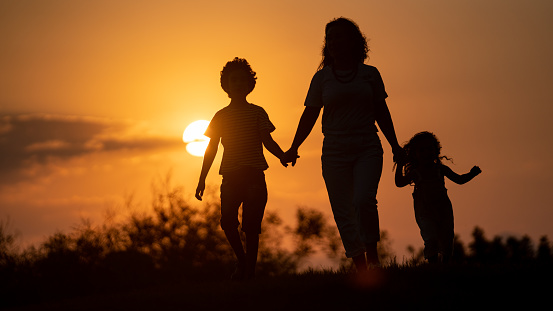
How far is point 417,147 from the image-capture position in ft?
36.2

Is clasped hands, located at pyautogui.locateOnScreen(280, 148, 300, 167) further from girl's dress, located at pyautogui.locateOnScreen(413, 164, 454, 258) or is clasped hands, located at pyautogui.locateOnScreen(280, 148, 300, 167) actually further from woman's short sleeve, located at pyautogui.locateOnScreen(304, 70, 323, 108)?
girl's dress, located at pyautogui.locateOnScreen(413, 164, 454, 258)

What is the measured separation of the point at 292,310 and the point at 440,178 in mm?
4453

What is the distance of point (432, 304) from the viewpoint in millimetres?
7039

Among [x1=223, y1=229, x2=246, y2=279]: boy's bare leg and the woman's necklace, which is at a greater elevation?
the woman's necklace

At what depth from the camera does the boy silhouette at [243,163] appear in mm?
9898

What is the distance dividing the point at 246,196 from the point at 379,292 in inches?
120

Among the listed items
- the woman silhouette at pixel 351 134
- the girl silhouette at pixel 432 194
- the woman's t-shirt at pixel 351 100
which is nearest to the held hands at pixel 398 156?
the woman silhouette at pixel 351 134

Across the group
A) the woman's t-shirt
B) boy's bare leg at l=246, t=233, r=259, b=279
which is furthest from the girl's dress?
the woman's t-shirt

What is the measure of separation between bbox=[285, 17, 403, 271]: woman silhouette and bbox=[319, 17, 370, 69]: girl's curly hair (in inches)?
0.5

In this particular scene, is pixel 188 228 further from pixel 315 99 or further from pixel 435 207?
pixel 315 99

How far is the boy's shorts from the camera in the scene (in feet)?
32.4

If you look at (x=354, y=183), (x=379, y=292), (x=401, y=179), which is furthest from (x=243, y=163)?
(x=379, y=292)

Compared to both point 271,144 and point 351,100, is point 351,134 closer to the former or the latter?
point 351,100

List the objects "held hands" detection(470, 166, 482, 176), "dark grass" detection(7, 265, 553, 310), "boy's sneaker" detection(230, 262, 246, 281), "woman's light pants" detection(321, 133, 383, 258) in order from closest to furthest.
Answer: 1. "dark grass" detection(7, 265, 553, 310)
2. "woman's light pants" detection(321, 133, 383, 258)
3. "boy's sneaker" detection(230, 262, 246, 281)
4. "held hands" detection(470, 166, 482, 176)
